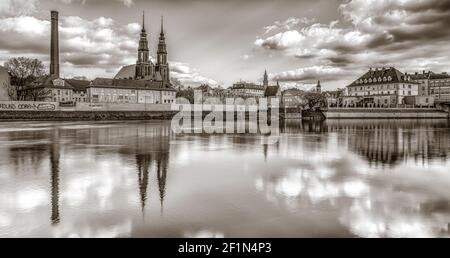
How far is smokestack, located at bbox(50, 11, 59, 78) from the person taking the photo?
300 feet

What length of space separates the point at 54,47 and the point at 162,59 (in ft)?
104

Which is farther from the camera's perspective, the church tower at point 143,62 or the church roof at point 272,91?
the church roof at point 272,91

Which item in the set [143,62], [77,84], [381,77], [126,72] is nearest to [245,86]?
[126,72]

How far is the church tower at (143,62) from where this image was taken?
342 feet

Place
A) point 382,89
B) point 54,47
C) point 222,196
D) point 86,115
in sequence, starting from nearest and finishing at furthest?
1. point 222,196
2. point 86,115
3. point 54,47
4. point 382,89

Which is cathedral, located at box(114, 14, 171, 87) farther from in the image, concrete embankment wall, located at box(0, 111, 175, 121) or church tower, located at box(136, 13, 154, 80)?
concrete embankment wall, located at box(0, 111, 175, 121)

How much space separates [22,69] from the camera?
6391cm

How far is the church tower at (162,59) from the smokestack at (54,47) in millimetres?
28934

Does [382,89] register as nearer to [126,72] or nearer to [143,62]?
[143,62]

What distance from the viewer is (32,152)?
1738 centimetres

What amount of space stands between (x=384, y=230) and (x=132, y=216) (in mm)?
4929

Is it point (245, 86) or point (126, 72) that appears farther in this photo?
point (245, 86)

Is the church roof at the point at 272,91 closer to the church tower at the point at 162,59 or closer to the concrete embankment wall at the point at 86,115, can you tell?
the church tower at the point at 162,59

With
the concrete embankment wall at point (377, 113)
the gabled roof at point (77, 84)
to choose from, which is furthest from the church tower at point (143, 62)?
the concrete embankment wall at point (377, 113)
